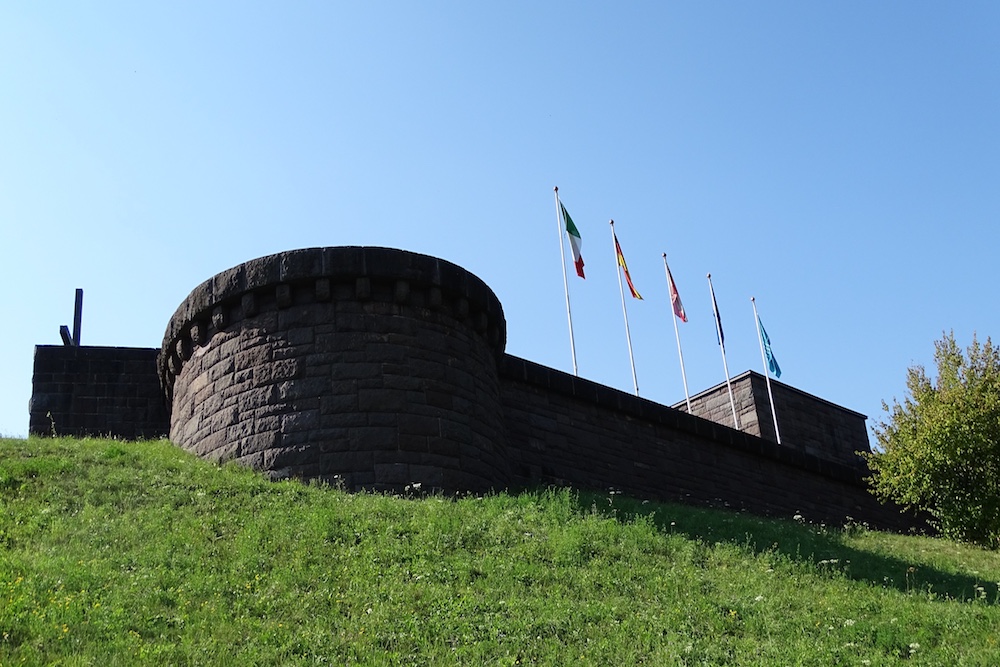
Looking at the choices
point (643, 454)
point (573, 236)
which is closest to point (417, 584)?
point (643, 454)

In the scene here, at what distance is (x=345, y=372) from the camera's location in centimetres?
1273

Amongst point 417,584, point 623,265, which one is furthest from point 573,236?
point 417,584

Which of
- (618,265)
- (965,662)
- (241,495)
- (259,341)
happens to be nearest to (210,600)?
(241,495)

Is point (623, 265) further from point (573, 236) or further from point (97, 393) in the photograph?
point (97, 393)

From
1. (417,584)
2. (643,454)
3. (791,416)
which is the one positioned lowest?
(417,584)

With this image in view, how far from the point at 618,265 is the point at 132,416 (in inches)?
491

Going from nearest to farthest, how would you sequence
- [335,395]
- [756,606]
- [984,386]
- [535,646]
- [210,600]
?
1. [535,646]
2. [210,600]
3. [756,606]
4. [335,395]
5. [984,386]

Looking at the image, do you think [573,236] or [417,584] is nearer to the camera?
[417,584]

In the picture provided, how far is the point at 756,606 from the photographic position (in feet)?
26.8

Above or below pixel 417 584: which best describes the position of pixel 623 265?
above

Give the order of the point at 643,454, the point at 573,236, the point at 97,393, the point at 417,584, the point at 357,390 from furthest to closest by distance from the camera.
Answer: the point at 573,236 → the point at 643,454 → the point at 97,393 → the point at 357,390 → the point at 417,584

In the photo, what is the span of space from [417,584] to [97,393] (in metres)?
8.92

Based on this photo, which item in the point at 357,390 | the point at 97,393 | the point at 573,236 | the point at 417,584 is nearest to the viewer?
the point at 417,584

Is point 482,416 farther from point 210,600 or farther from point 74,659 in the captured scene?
point 74,659
